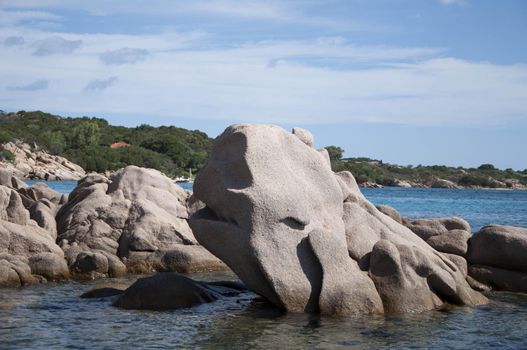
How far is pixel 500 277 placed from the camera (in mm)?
21453

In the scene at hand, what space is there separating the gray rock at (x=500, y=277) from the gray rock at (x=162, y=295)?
770 centimetres

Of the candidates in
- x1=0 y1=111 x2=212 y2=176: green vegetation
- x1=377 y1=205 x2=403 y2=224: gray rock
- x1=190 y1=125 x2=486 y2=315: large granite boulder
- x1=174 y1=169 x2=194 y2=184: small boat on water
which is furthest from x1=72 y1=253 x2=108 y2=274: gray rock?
x1=0 y1=111 x2=212 y2=176: green vegetation

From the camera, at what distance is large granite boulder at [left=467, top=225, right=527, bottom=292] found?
21188mm

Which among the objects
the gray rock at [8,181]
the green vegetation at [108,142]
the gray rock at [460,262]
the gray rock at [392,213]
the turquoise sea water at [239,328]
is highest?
the green vegetation at [108,142]

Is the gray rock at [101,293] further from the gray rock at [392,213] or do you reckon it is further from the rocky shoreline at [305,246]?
the gray rock at [392,213]

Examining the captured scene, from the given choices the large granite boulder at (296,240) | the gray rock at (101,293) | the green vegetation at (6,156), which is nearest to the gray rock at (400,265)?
the large granite boulder at (296,240)

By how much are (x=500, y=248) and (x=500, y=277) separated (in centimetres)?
77

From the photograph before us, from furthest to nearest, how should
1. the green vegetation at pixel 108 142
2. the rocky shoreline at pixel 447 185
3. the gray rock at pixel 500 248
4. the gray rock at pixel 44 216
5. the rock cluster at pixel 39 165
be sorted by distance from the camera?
1. the rocky shoreline at pixel 447 185
2. the green vegetation at pixel 108 142
3. the rock cluster at pixel 39 165
4. the gray rock at pixel 44 216
5. the gray rock at pixel 500 248

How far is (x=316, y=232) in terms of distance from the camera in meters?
17.3

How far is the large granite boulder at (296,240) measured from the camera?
55.8 ft

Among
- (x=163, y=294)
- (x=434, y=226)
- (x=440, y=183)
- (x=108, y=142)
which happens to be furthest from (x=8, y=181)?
(x=440, y=183)

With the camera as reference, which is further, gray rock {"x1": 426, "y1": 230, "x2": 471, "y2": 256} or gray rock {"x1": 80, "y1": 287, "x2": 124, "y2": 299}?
gray rock {"x1": 426, "y1": 230, "x2": 471, "y2": 256}

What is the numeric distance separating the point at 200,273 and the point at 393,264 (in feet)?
28.2

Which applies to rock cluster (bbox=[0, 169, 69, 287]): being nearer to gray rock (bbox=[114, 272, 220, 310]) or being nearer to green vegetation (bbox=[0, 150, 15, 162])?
gray rock (bbox=[114, 272, 220, 310])
